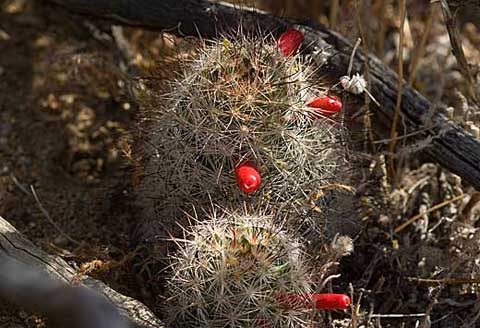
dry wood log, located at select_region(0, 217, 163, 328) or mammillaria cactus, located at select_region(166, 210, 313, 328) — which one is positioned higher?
mammillaria cactus, located at select_region(166, 210, 313, 328)

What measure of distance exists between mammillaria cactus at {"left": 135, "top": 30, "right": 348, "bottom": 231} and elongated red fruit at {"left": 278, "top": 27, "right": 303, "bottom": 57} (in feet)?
0.11

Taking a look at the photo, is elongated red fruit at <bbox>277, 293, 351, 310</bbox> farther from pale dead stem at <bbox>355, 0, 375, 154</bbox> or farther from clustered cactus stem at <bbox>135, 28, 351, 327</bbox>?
pale dead stem at <bbox>355, 0, 375, 154</bbox>

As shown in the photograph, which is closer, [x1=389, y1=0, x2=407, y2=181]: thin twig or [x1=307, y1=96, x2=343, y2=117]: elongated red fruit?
[x1=307, y1=96, x2=343, y2=117]: elongated red fruit

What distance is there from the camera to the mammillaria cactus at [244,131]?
7.70ft

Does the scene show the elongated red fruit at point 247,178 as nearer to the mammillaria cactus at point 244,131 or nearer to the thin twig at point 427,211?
the mammillaria cactus at point 244,131

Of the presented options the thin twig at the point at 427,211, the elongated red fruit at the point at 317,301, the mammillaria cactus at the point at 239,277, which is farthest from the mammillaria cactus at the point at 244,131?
the thin twig at the point at 427,211

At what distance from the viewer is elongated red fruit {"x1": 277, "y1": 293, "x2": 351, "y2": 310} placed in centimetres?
220

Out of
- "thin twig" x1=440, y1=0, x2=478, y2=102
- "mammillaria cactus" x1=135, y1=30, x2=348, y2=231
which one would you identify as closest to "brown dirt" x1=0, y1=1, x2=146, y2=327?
"mammillaria cactus" x1=135, y1=30, x2=348, y2=231

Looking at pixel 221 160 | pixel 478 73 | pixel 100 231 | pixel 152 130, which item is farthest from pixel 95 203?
pixel 478 73

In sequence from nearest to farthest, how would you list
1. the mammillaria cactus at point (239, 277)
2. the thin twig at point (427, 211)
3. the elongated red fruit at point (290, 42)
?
the mammillaria cactus at point (239, 277) < the elongated red fruit at point (290, 42) < the thin twig at point (427, 211)

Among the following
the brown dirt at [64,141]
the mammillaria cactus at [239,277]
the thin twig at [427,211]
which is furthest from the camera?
the brown dirt at [64,141]

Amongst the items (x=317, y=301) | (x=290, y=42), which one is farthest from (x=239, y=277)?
(x=290, y=42)

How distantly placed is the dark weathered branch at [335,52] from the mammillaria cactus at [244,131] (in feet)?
1.10

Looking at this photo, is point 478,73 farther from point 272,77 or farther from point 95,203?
point 95,203
